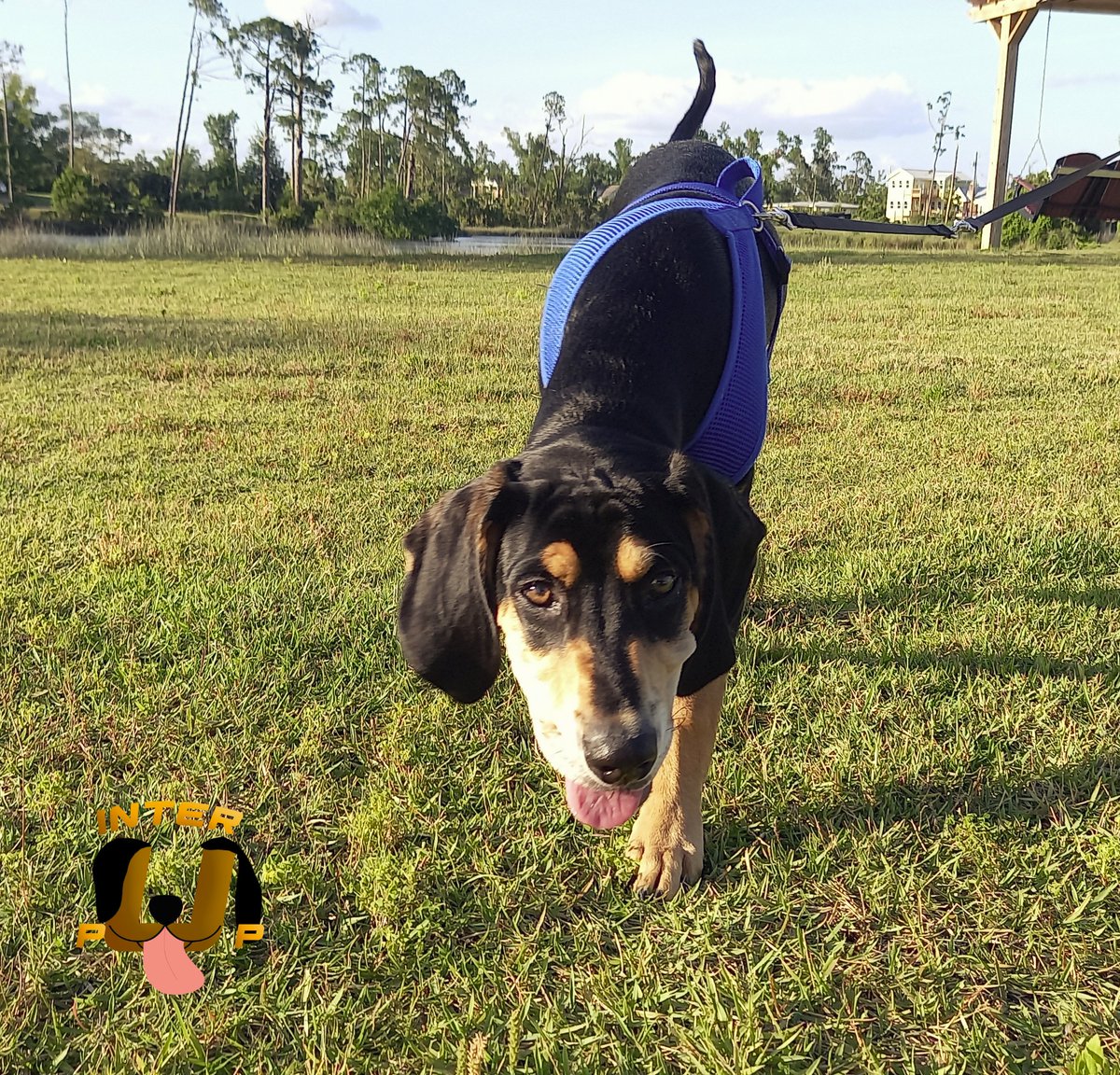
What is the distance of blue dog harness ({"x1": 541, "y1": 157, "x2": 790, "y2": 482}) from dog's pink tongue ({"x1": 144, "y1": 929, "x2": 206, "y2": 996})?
209cm

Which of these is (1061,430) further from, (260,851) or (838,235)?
(838,235)

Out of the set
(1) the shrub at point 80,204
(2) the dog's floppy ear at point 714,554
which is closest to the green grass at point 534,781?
(2) the dog's floppy ear at point 714,554

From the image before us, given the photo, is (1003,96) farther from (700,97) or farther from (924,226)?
(924,226)

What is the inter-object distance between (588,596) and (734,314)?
1665mm

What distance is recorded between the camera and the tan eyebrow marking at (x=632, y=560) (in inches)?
84.0

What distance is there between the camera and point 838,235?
103 feet

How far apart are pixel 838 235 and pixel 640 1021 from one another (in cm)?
3276

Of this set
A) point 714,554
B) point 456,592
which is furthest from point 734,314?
point 456,592

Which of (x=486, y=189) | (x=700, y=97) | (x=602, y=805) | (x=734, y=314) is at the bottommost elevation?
(x=602, y=805)

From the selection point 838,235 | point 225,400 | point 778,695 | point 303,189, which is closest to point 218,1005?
point 778,695

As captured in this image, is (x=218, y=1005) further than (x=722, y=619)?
No

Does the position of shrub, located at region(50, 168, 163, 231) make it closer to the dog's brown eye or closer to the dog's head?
the dog's head

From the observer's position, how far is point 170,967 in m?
2.21

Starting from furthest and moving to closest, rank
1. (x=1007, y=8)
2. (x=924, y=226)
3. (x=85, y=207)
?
(x=85, y=207) → (x=1007, y=8) → (x=924, y=226)
